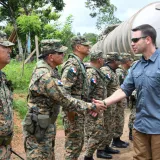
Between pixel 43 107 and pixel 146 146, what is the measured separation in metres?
1.15

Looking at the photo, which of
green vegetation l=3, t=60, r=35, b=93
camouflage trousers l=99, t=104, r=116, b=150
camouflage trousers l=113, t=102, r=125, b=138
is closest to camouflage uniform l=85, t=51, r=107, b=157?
camouflage trousers l=99, t=104, r=116, b=150

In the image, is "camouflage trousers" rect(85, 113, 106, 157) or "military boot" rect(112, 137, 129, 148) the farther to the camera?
"military boot" rect(112, 137, 129, 148)

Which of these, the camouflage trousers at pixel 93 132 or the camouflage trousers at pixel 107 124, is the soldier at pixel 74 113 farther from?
the camouflage trousers at pixel 107 124

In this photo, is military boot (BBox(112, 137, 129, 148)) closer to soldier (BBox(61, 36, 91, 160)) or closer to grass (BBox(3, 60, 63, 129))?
grass (BBox(3, 60, 63, 129))

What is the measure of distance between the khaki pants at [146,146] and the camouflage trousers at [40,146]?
0.93m

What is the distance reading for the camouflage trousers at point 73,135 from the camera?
3.99 metres

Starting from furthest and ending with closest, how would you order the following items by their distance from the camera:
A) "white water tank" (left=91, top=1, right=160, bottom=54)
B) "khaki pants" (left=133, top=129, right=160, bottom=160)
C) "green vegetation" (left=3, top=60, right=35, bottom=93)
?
"green vegetation" (left=3, top=60, right=35, bottom=93)
"white water tank" (left=91, top=1, right=160, bottom=54)
"khaki pants" (left=133, top=129, right=160, bottom=160)

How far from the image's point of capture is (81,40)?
4398 mm

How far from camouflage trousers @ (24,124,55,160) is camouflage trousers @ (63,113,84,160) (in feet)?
2.05

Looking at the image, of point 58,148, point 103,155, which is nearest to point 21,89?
point 58,148

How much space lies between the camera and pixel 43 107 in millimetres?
3342

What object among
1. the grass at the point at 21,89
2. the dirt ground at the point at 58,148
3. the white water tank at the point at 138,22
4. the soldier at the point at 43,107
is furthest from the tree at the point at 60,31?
the soldier at the point at 43,107

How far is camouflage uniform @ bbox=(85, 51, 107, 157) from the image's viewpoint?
479 cm

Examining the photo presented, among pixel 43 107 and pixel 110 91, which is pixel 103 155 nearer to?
pixel 110 91
